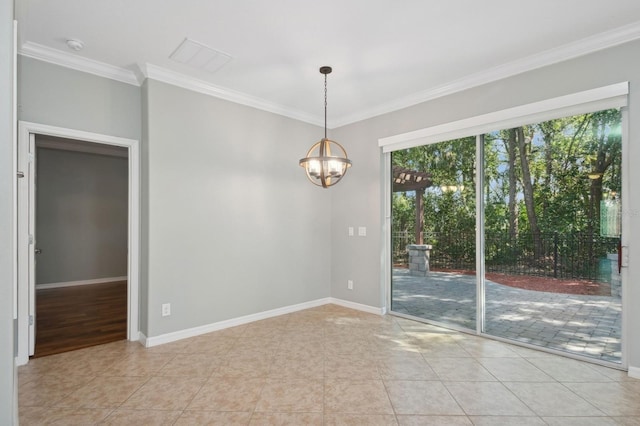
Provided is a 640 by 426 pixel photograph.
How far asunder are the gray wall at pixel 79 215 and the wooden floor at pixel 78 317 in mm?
528

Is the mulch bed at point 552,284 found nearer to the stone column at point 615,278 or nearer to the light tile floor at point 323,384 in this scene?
the stone column at point 615,278

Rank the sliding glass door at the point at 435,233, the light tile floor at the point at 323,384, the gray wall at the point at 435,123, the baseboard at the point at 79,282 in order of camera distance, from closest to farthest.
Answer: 1. the light tile floor at the point at 323,384
2. the gray wall at the point at 435,123
3. the sliding glass door at the point at 435,233
4. the baseboard at the point at 79,282

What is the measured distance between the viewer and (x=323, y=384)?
2549mm

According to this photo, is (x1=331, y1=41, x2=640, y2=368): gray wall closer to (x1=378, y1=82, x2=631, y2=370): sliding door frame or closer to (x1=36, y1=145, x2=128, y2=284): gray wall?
(x1=378, y1=82, x2=631, y2=370): sliding door frame

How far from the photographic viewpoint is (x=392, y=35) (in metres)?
2.75

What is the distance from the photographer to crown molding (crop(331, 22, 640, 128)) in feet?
8.82

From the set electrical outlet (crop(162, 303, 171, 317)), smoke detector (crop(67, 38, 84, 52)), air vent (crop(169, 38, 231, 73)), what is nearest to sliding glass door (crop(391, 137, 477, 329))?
air vent (crop(169, 38, 231, 73))

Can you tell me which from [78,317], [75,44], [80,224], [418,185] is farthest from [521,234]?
[80,224]

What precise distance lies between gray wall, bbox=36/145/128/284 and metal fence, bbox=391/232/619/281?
630 cm

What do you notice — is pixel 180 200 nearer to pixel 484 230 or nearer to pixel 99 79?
pixel 99 79

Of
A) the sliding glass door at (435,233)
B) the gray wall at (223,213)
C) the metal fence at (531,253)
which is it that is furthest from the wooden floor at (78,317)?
the metal fence at (531,253)

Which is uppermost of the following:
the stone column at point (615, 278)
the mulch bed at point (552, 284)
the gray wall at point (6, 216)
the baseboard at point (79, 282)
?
the gray wall at point (6, 216)

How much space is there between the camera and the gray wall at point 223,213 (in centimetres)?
337

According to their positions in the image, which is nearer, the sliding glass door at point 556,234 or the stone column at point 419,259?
the sliding glass door at point 556,234
